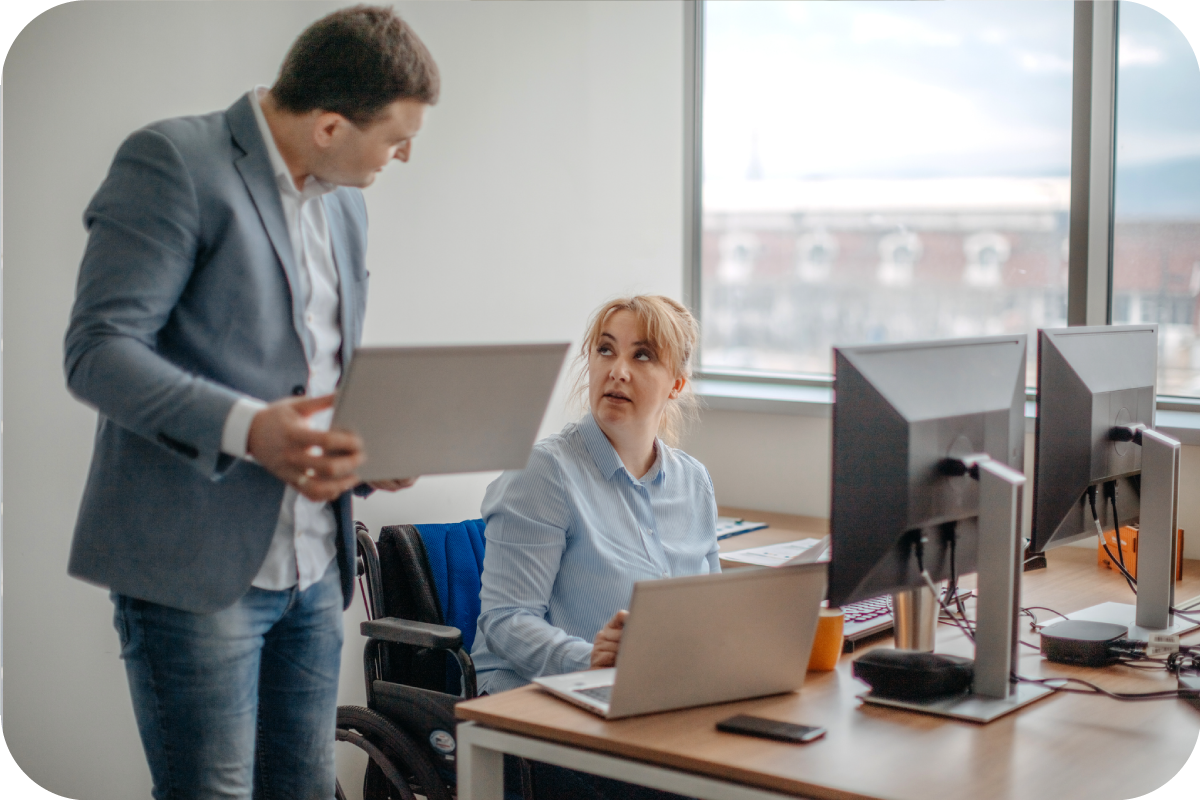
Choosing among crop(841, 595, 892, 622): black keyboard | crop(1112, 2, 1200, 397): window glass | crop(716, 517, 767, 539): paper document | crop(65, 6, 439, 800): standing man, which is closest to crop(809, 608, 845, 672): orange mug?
crop(841, 595, 892, 622): black keyboard

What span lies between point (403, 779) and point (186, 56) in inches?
56.4

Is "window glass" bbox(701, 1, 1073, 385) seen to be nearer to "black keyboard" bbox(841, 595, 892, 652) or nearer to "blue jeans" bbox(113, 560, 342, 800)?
"black keyboard" bbox(841, 595, 892, 652)

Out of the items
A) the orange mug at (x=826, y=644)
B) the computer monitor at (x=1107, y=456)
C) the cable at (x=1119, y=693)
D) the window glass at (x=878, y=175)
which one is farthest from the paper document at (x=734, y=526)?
the cable at (x=1119, y=693)

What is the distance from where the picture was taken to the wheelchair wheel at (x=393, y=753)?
2.05 metres

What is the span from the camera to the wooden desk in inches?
49.9

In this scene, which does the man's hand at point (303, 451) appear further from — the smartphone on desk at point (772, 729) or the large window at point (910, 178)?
the large window at point (910, 178)

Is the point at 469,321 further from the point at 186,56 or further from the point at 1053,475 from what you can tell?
the point at 1053,475

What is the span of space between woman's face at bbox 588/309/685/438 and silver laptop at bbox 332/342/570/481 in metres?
0.73

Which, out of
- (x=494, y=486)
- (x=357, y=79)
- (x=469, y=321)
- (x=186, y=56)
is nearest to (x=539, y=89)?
(x=469, y=321)

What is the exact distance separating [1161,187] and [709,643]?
2.20 m

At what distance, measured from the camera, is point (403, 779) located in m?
2.09

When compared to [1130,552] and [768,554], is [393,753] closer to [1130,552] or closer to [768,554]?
[768,554]

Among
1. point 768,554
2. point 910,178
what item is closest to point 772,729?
point 768,554

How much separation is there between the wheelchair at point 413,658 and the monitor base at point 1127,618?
44.9 inches
